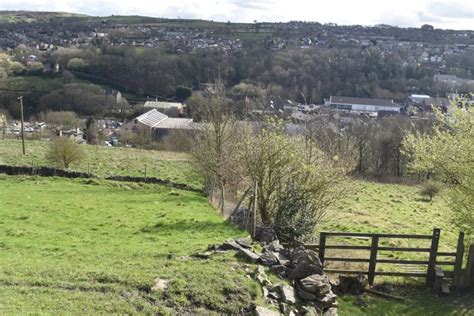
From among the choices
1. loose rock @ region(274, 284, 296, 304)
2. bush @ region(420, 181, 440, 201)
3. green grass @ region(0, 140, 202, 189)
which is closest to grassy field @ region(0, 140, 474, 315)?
green grass @ region(0, 140, 202, 189)

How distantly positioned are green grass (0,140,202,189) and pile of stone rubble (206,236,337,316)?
1849 cm

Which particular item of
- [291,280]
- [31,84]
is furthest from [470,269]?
[31,84]

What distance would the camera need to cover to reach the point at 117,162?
117ft

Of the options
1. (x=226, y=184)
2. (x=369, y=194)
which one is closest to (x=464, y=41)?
(x=369, y=194)

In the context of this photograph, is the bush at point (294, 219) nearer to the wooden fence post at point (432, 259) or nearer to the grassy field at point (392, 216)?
the grassy field at point (392, 216)

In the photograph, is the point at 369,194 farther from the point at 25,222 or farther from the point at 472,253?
the point at 25,222

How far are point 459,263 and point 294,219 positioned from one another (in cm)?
526

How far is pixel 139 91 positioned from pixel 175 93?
861 centimetres

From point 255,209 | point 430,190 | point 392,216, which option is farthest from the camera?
point 430,190

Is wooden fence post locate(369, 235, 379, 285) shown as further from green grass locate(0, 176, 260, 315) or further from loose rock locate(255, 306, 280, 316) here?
loose rock locate(255, 306, 280, 316)

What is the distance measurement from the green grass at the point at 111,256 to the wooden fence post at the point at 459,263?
21.9 feet

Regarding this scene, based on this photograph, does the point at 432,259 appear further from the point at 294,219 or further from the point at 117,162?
the point at 117,162

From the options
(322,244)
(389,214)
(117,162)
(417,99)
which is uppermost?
(322,244)

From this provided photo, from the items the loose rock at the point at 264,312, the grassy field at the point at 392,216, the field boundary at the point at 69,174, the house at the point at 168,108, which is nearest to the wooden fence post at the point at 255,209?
the grassy field at the point at 392,216
